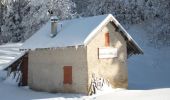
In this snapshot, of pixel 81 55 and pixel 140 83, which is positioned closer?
pixel 81 55

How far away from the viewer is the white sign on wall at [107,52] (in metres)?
27.2

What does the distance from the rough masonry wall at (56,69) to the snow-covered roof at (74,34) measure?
20.9 inches

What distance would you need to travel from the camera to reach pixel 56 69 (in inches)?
1113

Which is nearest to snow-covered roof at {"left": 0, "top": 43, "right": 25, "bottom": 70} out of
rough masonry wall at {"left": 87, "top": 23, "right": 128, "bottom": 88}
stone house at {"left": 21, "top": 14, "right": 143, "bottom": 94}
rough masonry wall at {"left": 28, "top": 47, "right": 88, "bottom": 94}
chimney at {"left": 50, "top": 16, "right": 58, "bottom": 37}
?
rough masonry wall at {"left": 28, "top": 47, "right": 88, "bottom": 94}

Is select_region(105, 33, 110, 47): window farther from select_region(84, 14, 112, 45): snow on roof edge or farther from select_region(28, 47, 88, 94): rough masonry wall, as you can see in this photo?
select_region(28, 47, 88, 94): rough masonry wall

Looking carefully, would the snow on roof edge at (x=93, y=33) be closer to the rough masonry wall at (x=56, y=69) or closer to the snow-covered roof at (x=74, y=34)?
the snow-covered roof at (x=74, y=34)

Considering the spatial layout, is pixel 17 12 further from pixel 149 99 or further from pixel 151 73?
pixel 149 99

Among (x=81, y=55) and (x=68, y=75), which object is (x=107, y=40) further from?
(x=68, y=75)

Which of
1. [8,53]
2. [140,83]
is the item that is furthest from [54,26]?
[8,53]

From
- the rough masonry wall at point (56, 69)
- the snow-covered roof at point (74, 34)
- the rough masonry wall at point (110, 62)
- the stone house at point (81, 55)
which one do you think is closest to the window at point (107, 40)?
the stone house at point (81, 55)

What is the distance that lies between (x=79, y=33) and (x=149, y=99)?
7654 millimetres

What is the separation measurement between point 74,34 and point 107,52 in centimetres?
263

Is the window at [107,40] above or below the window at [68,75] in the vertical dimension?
above

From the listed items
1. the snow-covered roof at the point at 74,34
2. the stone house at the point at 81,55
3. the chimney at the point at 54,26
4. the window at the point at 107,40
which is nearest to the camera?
the stone house at the point at 81,55
